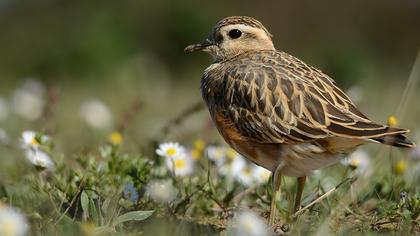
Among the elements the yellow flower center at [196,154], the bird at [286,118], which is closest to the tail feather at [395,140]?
the bird at [286,118]

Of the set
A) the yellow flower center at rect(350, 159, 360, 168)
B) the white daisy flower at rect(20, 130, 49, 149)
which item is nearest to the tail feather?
the yellow flower center at rect(350, 159, 360, 168)

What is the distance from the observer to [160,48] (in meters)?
16.8

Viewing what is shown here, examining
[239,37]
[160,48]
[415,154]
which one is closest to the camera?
[415,154]

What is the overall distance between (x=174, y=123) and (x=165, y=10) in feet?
33.6

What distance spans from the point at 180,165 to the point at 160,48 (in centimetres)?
1051

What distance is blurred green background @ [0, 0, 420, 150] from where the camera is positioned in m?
11.7

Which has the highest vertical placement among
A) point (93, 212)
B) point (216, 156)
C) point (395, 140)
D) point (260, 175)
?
point (216, 156)

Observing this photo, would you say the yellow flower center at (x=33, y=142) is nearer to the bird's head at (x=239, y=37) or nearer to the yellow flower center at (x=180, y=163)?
the yellow flower center at (x=180, y=163)

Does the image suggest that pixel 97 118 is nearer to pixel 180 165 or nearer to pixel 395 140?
pixel 180 165

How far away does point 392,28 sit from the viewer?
18.1 metres

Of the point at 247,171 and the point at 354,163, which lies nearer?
the point at 354,163

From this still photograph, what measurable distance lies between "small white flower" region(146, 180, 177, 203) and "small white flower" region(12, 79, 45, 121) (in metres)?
3.60

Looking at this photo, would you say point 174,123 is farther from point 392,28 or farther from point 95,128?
point 392,28

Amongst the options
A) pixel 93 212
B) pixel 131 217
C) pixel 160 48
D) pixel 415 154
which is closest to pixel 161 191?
pixel 131 217
